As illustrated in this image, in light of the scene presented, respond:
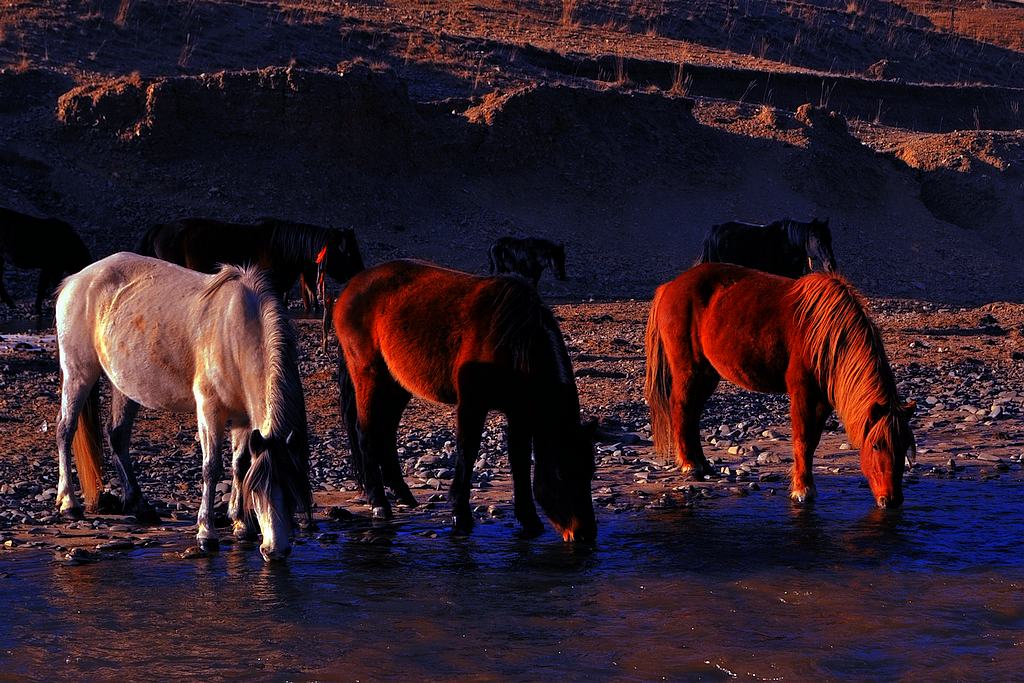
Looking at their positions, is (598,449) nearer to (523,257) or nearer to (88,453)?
(88,453)

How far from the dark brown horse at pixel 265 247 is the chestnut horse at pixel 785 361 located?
20.7 ft

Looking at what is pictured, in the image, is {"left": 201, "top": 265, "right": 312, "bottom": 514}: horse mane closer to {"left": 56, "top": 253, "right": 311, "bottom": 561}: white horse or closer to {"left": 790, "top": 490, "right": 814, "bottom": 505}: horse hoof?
{"left": 56, "top": 253, "right": 311, "bottom": 561}: white horse

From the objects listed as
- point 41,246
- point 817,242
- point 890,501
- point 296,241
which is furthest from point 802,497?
point 41,246

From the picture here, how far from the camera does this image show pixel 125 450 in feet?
26.1

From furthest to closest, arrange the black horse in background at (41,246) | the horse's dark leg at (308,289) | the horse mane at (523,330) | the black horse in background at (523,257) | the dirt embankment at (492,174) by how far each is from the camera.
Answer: the dirt embankment at (492,174), the black horse in background at (523,257), the black horse in background at (41,246), the horse's dark leg at (308,289), the horse mane at (523,330)

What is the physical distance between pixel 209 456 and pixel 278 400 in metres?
0.56

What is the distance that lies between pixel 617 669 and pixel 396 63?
1271 inches

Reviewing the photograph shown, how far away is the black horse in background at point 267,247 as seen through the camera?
1501cm

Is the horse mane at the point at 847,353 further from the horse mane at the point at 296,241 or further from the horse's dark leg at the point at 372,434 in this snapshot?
the horse mane at the point at 296,241

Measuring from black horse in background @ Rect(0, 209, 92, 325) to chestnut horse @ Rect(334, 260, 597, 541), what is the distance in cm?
1287

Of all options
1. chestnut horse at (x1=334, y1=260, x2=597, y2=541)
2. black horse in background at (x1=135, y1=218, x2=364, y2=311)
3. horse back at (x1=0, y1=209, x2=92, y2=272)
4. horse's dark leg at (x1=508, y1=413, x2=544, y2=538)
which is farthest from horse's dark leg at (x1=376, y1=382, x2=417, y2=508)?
horse back at (x1=0, y1=209, x2=92, y2=272)

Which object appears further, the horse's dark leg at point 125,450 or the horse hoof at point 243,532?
the horse's dark leg at point 125,450

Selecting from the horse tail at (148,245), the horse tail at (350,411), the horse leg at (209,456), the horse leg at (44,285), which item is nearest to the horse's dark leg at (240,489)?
the horse leg at (209,456)

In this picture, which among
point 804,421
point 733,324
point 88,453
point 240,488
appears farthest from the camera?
point 733,324
